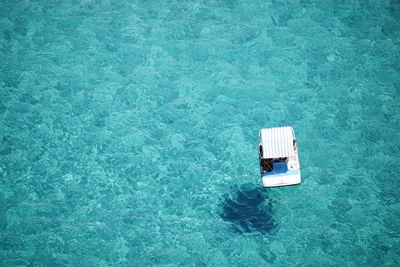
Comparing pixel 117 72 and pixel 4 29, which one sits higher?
pixel 4 29

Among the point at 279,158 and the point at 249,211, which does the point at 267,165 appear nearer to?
the point at 279,158

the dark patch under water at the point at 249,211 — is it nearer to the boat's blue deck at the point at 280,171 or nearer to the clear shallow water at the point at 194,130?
the clear shallow water at the point at 194,130

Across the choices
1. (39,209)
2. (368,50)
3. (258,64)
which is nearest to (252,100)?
(258,64)

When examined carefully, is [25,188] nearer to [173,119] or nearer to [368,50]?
[173,119]

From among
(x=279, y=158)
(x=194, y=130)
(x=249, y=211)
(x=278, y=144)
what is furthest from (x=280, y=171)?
(x=194, y=130)

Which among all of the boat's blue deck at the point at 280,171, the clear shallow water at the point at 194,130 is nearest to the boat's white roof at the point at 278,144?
the boat's blue deck at the point at 280,171

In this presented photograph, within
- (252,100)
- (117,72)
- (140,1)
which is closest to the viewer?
(252,100)

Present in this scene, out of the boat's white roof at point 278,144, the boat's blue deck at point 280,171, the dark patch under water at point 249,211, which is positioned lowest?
the dark patch under water at point 249,211
